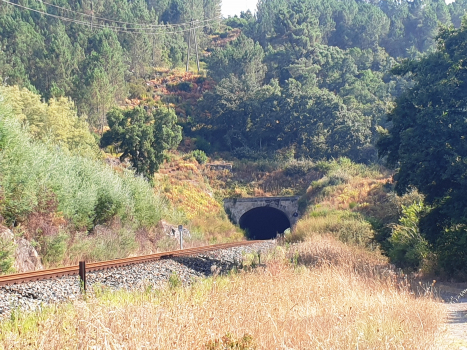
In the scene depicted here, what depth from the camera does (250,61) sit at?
255 ft

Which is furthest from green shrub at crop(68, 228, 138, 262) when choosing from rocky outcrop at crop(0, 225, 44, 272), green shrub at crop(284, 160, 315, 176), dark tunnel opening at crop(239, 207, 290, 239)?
green shrub at crop(284, 160, 315, 176)

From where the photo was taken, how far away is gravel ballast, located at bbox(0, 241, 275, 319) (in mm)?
9523

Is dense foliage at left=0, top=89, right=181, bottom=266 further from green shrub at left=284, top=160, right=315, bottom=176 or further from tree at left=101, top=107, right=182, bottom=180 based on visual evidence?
green shrub at left=284, top=160, right=315, bottom=176

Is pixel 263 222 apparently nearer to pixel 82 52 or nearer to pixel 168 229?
pixel 168 229

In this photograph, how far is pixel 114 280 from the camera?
13.1 meters

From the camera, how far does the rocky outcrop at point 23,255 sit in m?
16.2

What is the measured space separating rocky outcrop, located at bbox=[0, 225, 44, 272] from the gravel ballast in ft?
10.7

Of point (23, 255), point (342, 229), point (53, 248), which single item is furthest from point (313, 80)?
point (23, 255)

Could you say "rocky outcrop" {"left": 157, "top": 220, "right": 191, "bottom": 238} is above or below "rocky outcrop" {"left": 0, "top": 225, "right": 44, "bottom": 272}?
below

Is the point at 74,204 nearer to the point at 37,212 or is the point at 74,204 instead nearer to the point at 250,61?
the point at 37,212

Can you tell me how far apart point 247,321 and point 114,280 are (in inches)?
268

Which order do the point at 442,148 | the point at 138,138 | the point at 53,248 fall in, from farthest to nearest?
1. the point at 138,138
2. the point at 53,248
3. the point at 442,148

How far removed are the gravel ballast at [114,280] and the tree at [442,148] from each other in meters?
6.09

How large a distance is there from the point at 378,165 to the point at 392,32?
60.1 meters
